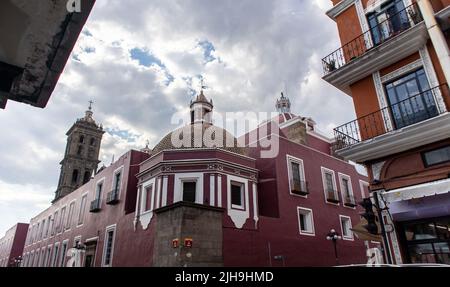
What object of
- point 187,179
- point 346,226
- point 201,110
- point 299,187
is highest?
point 201,110

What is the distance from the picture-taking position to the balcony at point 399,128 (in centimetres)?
795

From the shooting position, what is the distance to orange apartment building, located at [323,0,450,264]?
313 inches

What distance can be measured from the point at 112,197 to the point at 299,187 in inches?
479

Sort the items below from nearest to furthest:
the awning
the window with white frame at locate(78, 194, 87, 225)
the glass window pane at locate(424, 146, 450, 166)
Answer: the awning, the glass window pane at locate(424, 146, 450, 166), the window with white frame at locate(78, 194, 87, 225)

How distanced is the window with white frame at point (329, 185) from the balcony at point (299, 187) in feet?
7.62

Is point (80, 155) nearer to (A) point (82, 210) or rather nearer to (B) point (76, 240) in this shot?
(A) point (82, 210)

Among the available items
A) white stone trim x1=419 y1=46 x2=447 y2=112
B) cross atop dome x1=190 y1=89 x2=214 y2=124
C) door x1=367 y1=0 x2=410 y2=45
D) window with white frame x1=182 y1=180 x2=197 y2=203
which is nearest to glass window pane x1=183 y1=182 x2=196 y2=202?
window with white frame x1=182 y1=180 x2=197 y2=203

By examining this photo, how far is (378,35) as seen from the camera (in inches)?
403

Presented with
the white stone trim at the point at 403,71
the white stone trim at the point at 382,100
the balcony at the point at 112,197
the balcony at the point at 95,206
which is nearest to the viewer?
the white stone trim at the point at 403,71

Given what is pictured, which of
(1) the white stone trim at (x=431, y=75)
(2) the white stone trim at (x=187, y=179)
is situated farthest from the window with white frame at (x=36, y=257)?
(1) the white stone trim at (x=431, y=75)

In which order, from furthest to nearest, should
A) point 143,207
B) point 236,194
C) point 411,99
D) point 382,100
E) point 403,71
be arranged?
point 236,194 → point 143,207 → point 382,100 → point 403,71 → point 411,99

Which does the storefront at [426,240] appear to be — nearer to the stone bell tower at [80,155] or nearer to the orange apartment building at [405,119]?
the orange apartment building at [405,119]

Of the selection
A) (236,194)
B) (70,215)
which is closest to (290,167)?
(236,194)

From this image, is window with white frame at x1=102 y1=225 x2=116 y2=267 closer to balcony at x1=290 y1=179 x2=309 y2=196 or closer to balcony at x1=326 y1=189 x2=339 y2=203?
balcony at x1=290 y1=179 x2=309 y2=196
